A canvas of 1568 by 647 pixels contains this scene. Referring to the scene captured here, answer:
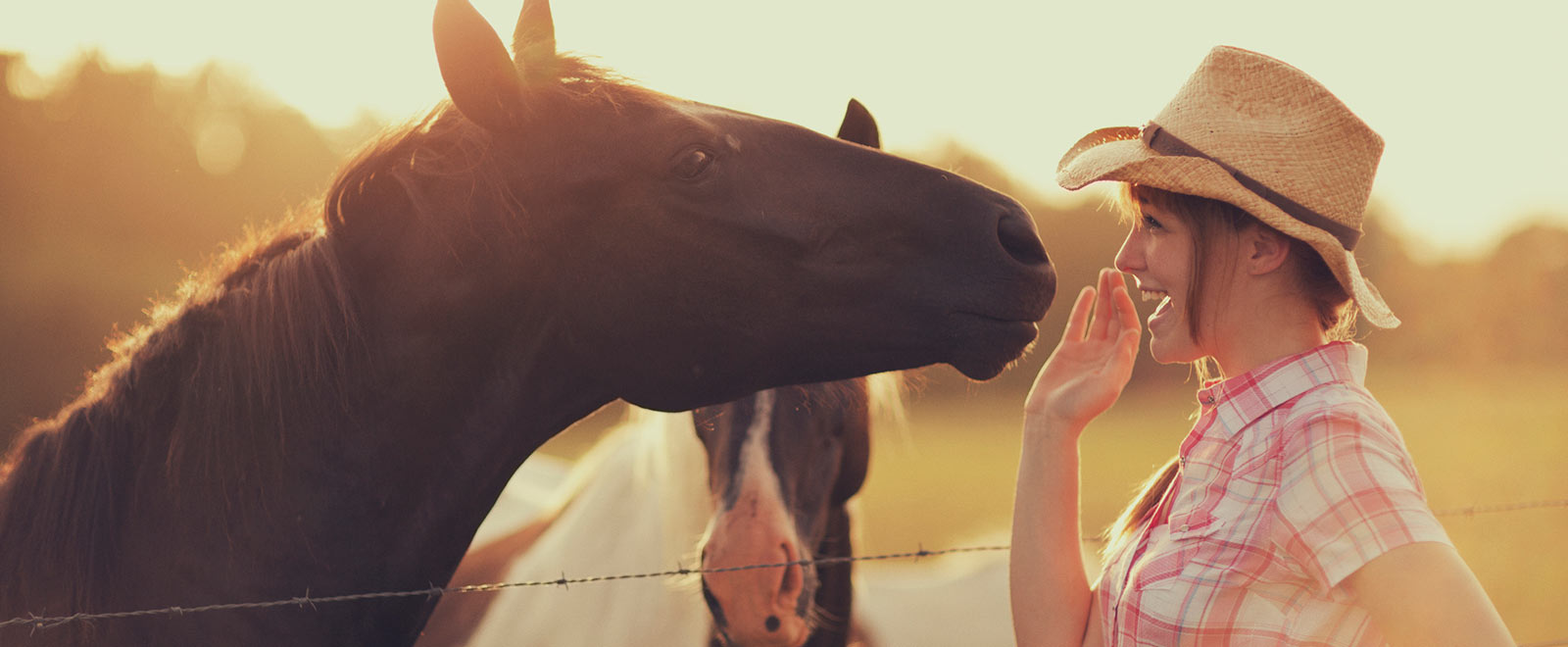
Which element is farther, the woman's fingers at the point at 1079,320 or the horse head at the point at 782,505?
the horse head at the point at 782,505

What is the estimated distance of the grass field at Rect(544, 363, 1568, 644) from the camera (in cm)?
1662

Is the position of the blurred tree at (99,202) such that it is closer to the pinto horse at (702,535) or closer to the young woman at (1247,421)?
the pinto horse at (702,535)

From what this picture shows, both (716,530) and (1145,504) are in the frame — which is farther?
(716,530)

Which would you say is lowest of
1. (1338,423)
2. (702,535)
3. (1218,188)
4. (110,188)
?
(110,188)

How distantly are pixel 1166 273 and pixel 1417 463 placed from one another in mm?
40065

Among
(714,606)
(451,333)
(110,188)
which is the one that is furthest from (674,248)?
(110,188)

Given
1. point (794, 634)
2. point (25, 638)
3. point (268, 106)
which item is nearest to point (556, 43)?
point (25, 638)

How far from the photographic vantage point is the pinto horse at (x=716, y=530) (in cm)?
260

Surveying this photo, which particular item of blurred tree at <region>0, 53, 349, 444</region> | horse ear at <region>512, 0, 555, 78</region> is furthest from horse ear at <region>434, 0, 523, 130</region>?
blurred tree at <region>0, 53, 349, 444</region>

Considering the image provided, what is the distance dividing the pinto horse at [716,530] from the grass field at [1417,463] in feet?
39.0

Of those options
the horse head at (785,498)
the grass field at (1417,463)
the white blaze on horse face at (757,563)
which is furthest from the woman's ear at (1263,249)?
the grass field at (1417,463)

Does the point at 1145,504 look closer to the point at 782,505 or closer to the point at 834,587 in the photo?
the point at 782,505

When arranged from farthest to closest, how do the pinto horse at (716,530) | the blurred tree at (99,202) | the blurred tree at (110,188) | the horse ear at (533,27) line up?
the blurred tree at (99,202)
the blurred tree at (110,188)
the pinto horse at (716,530)
the horse ear at (533,27)

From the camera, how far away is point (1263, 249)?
1369 millimetres
